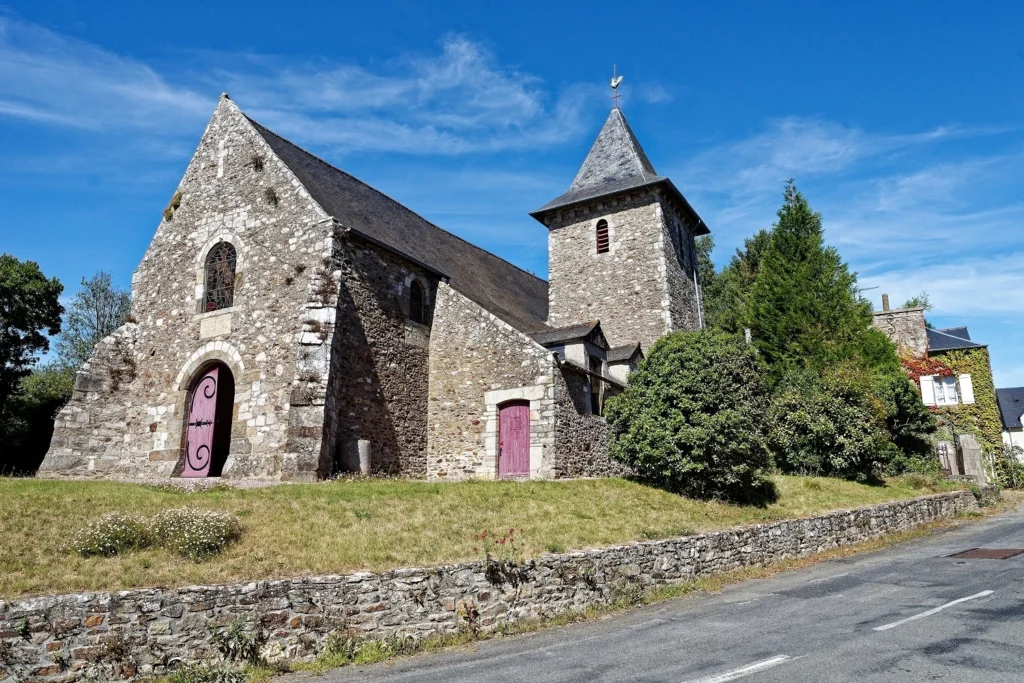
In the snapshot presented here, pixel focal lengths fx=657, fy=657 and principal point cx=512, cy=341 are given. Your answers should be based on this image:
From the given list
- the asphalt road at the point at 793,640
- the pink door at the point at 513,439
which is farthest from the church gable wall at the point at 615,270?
the asphalt road at the point at 793,640

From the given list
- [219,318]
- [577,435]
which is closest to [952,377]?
[577,435]

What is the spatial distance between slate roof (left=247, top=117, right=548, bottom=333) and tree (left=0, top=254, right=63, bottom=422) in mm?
12710

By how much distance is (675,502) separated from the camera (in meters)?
14.0

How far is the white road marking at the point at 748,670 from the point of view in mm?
5773

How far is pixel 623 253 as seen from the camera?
23.9 m

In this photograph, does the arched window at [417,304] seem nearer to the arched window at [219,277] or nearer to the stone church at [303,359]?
the stone church at [303,359]

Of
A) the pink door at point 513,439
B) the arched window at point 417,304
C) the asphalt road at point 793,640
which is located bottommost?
the asphalt road at point 793,640

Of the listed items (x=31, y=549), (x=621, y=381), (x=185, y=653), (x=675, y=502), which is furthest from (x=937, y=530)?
(x=31, y=549)

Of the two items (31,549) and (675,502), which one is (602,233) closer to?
(675,502)

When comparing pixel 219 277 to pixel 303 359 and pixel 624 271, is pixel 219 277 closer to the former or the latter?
pixel 303 359

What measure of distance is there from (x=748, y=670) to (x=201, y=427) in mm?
13791

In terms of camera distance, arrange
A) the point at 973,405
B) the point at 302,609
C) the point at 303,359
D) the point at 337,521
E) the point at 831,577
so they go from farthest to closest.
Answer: the point at 973,405 → the point at 303,359 → the point at 831,577 → the point at 337,521 → the point at 302,609

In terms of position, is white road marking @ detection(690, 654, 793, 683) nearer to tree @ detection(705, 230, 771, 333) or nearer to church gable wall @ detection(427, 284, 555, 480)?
church gable wall @ detection(427, 284, 555, 480)

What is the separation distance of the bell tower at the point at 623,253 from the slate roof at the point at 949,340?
10.2 meters
